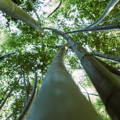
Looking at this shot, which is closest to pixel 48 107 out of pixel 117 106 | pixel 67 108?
pixel 67 108

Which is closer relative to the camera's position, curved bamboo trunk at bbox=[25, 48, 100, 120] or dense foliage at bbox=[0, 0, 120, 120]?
curved bamboo trunk at bbox=[25, 48, 100, 120]

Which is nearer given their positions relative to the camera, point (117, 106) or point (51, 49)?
point (117, 106)

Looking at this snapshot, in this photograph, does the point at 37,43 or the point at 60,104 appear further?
the point at 37,43

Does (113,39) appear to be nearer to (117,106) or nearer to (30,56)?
(30,56)

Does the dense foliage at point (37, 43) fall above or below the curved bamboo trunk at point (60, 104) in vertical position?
above

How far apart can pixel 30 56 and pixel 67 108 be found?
7373 mm

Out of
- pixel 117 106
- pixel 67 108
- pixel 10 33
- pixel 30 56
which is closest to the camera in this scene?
pixel 67 108

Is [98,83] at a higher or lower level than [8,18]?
lower

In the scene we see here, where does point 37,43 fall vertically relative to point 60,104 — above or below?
above

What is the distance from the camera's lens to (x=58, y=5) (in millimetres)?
10258

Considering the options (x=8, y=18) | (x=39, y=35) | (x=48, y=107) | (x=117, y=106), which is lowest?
(x=117, y=106)

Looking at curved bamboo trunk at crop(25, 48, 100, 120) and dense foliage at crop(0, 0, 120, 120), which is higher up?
dense foliage at crop(0, 0, 120, 120)

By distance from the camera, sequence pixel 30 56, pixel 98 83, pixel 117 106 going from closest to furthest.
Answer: pixel 117 106 < pixel 98 83 < pixel 30 56

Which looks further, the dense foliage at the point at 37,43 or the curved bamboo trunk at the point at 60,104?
the dense foliage at the point at 37,43
